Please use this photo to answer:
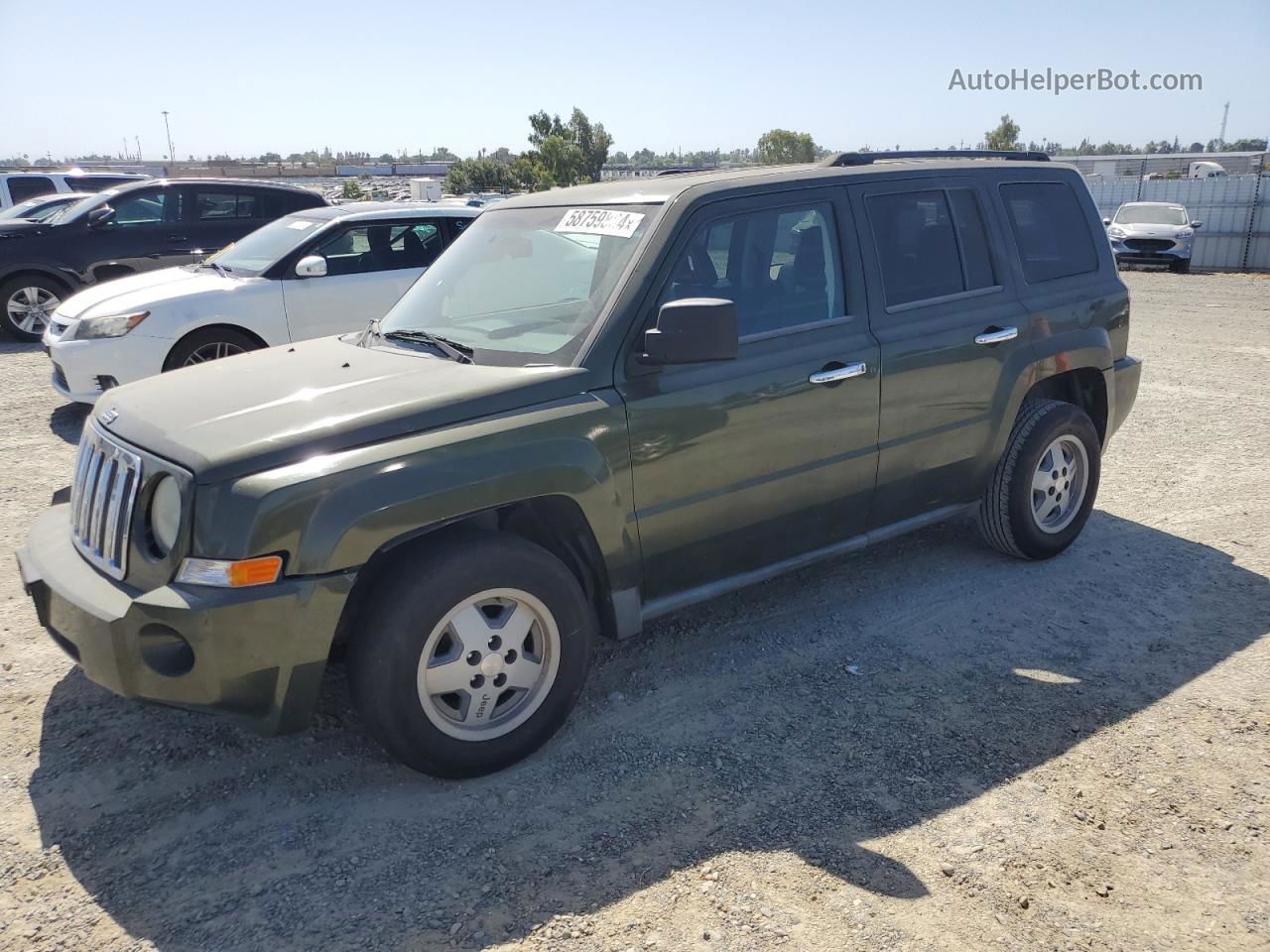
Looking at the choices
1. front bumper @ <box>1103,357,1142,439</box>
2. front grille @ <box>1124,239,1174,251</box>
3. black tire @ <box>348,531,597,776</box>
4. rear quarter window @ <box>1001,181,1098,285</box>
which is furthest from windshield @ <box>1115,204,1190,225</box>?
black tire @ <box>348,531,597,776</box>

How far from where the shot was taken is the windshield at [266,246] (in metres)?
8.01

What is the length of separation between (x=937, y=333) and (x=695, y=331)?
1.55 meters

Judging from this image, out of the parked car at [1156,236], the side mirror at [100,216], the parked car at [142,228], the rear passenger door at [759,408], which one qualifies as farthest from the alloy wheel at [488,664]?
the parked car at [1156,236]

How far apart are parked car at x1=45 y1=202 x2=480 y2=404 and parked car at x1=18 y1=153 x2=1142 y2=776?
370 centimetres

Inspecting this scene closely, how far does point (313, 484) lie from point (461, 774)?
111cm

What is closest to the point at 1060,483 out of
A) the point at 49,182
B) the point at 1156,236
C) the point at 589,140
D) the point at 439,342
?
the point at 439,342

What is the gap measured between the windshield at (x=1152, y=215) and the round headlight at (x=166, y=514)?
23.6 meters

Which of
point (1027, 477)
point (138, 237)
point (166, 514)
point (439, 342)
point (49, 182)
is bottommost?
point (1027, 477)

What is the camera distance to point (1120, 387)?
5328mm

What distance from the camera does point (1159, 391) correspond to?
9.09 meters

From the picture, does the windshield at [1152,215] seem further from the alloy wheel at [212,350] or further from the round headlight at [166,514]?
the round headlight at [166,514]

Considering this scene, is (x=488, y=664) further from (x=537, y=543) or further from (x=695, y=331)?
(x=695, y=331)

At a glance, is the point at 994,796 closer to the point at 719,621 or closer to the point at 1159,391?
the point at 719,621

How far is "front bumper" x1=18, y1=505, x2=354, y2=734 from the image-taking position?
2867mm
